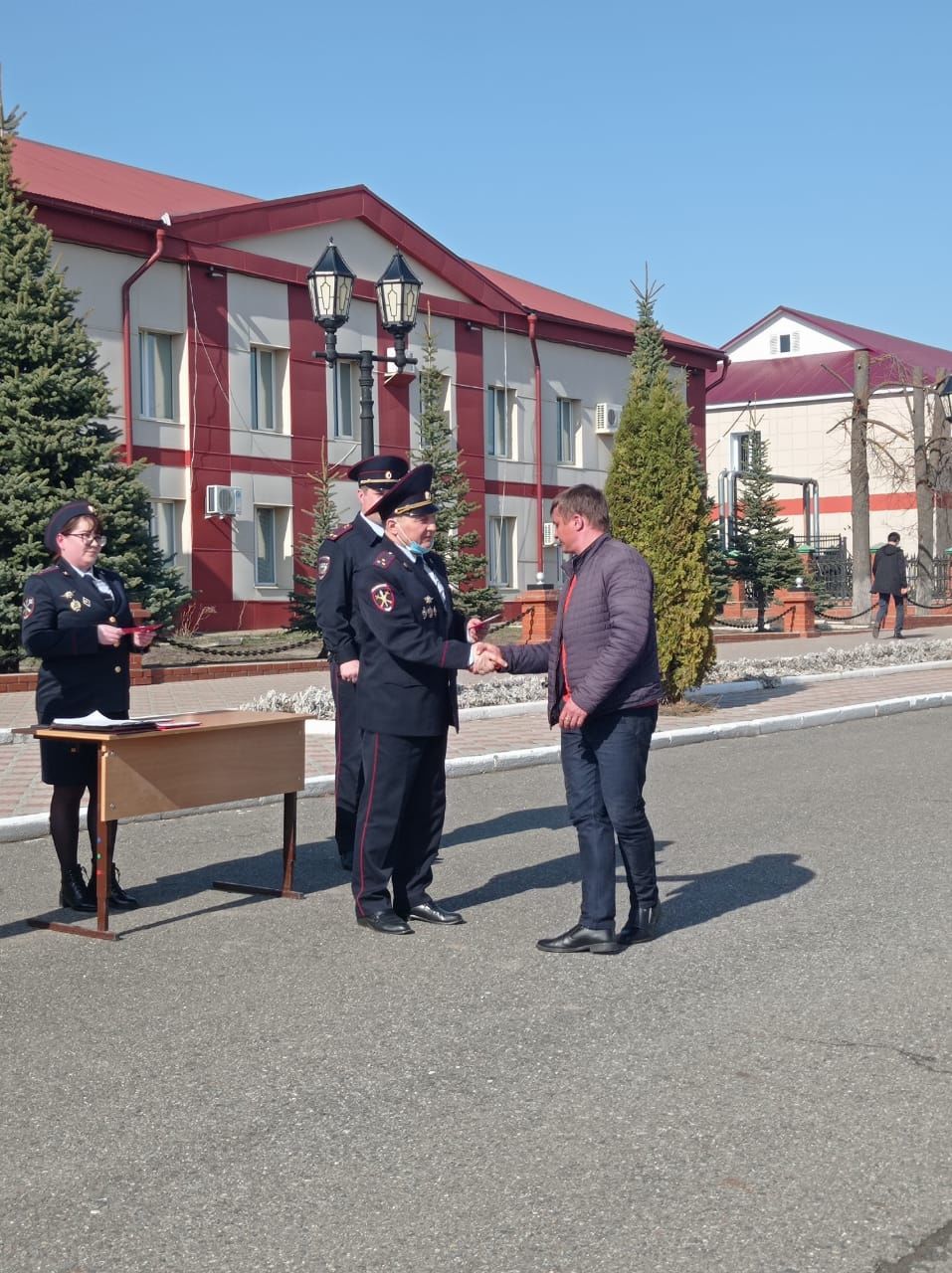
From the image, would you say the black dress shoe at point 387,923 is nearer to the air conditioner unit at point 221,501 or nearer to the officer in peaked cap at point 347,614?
the officer in peaked cap at point 347,614

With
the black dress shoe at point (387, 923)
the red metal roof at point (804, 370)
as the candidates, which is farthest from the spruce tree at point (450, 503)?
the red metal roof at point (804, 370)

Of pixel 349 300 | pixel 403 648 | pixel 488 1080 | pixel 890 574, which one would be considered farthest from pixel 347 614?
pixel 890 574

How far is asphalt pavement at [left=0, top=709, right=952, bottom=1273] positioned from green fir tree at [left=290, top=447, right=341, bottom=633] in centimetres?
1871

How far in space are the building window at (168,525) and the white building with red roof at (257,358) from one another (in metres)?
0.04

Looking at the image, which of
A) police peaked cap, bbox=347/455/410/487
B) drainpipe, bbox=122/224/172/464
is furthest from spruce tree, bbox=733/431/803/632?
police peaked cap, bbox=347/455/410/487

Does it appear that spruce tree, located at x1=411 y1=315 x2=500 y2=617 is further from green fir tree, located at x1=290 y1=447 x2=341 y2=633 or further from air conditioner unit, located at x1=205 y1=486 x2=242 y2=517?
air conditioner unit, located at x1=205 y1=486 x2=242 y2=517

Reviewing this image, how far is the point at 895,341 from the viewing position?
241 ft

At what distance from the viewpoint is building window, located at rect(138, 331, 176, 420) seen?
95.7ft

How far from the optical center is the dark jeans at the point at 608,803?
6.38 meters

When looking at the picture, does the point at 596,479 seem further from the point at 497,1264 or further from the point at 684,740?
the point at 497,1264

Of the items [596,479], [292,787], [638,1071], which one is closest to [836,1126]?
[638,1071]

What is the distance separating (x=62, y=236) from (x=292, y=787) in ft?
72.1

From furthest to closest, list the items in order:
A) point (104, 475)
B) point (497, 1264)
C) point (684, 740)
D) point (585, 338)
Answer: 1. point (585, 338)
2. point (104, 475)
3. point (684, 740)
4. point (497, 1264)

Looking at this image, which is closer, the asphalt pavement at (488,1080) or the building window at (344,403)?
the asphalt pavement at (488,1080)
